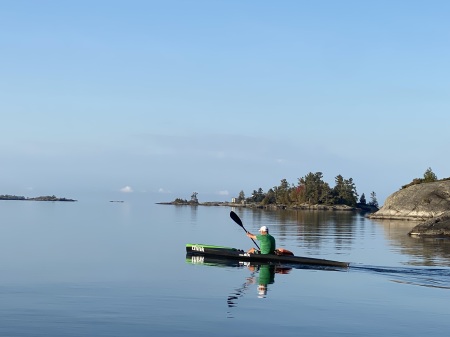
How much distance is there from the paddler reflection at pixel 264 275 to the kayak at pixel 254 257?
0.46 metres

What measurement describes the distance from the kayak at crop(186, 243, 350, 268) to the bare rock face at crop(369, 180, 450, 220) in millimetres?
79196

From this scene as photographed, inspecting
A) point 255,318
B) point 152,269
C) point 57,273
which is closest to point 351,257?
point 152,269

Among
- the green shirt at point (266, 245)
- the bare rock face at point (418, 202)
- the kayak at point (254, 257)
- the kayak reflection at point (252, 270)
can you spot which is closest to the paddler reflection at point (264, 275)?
the kayak reflection at point (252, 270)

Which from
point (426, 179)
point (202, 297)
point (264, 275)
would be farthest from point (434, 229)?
point (426, 179)

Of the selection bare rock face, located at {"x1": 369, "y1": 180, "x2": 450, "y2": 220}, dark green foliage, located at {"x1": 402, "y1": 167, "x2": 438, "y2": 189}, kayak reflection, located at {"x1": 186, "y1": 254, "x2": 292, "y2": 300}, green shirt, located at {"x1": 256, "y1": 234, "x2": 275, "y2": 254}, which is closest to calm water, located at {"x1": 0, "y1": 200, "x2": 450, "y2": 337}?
kayak reflection, located at {"x1": 186, "y1": 254, "x2": 292, "y2": 300}

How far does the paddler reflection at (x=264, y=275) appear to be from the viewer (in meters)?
26.8

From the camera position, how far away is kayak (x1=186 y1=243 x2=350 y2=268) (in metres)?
33.6

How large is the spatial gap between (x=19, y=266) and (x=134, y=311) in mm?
13867

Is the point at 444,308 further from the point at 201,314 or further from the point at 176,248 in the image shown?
the point at 176,248

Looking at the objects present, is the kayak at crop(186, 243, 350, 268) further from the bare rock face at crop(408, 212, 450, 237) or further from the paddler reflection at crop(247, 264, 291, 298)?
the bare rock face at crop(408, 212, 450, 237)

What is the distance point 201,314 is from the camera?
2089cm

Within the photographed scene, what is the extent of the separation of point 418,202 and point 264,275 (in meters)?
92.5

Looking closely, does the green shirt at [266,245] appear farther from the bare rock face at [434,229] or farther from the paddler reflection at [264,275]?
the bare rock face at [434,229]

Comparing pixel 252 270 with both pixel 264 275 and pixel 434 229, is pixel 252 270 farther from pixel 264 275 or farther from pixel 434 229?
pixel 434 229
